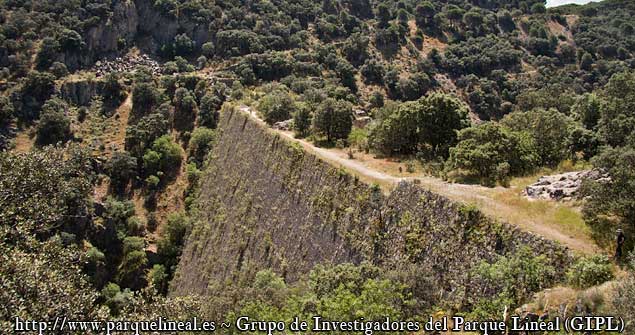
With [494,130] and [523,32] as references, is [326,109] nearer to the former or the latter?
[494,130]

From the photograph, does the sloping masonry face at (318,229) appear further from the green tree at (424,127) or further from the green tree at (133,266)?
the green tree at (424,127)

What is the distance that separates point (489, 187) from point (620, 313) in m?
11.9

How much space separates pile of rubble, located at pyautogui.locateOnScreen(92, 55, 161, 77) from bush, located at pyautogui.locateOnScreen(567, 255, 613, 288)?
7816 centimetres

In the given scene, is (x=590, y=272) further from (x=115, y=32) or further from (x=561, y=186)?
(x=115, y=32)

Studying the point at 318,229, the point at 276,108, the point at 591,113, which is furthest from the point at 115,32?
the point at 591,113

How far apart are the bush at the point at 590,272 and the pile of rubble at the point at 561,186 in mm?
5210

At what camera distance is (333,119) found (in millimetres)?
41719

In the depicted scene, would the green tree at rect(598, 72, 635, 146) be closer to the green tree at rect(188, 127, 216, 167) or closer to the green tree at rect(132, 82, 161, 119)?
the green tree at rect(188, 127, 216, 167)

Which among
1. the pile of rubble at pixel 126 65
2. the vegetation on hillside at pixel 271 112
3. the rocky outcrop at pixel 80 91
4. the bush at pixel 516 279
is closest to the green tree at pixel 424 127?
the vegetation on hillside at pixel 271 112

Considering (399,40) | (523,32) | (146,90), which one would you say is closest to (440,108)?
(146,90)

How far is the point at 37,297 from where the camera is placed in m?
13.2

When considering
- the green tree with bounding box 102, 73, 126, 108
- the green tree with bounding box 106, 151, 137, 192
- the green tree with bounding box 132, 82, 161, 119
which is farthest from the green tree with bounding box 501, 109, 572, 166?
the green tree with bounding box 102, 73, 126, 108

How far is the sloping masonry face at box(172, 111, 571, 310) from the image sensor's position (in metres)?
17.4

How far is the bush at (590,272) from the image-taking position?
13.7m
